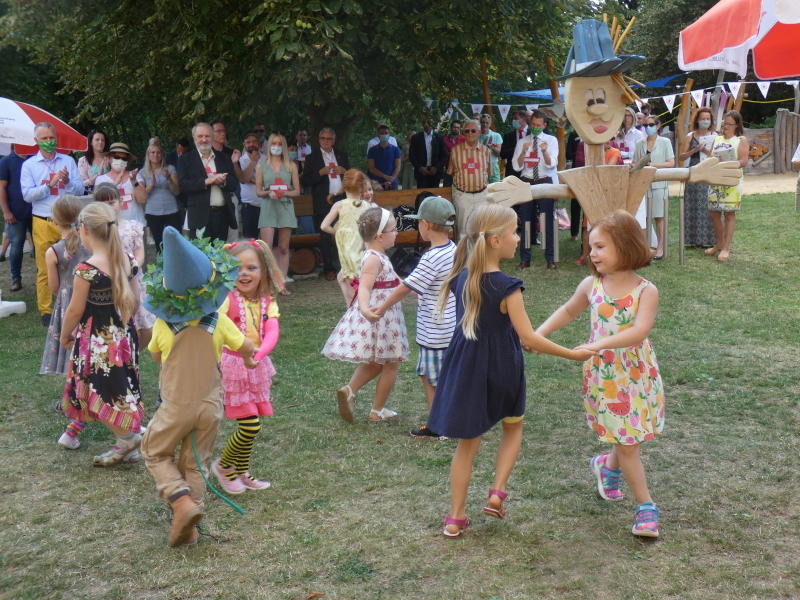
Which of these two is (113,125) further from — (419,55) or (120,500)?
(120,500)

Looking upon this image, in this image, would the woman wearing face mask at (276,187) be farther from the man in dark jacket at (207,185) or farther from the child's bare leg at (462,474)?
the child's bare leg at (462,474)

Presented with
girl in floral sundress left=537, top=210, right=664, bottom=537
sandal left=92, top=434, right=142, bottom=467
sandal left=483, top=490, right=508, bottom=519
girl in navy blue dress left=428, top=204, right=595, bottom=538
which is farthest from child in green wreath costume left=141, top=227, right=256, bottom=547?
girl in floral sundress left=537, top=210, right=664, bottom=537

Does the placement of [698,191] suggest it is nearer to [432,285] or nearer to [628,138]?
[628,138]

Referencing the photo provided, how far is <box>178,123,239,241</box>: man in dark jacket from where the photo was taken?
1026cm

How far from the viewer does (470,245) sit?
408 centimetres

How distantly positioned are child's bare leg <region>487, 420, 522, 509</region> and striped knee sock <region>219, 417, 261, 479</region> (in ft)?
4.35

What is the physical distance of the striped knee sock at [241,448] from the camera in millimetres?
4738

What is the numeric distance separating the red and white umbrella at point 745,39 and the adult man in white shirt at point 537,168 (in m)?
6.42

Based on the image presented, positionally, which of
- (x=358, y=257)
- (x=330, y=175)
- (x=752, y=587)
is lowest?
(x=752, y=587)

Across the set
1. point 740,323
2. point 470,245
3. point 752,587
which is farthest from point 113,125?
point 752,587

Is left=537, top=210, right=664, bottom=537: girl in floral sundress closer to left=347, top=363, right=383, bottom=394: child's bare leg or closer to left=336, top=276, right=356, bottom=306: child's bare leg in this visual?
left=347, top=363, right=383, bottom=394: child's bare leg

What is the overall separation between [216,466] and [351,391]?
1.28 m

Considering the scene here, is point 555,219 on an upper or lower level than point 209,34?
lower

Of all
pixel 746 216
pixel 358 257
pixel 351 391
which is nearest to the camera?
pixel 351 391
